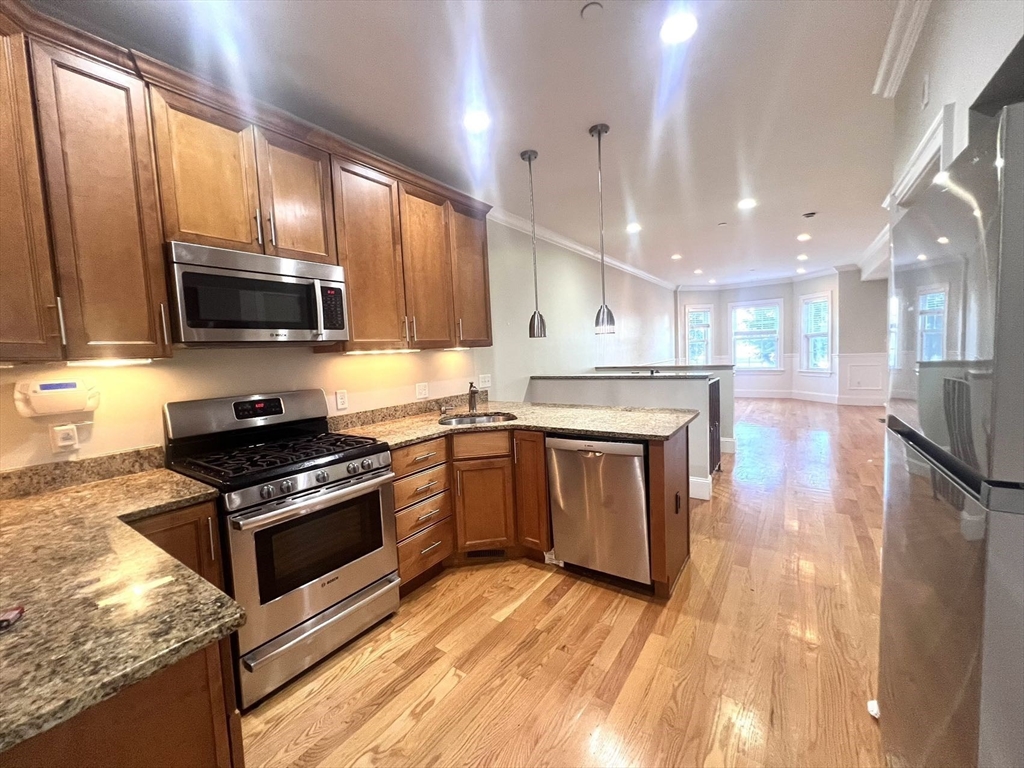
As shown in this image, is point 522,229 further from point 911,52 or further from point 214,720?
point 214,720

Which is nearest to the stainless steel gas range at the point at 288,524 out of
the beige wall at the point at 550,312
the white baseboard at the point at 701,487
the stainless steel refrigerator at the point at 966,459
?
the beige wall at the point at 550,312

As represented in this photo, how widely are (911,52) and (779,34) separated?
0.58m

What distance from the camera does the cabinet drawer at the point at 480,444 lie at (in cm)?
256

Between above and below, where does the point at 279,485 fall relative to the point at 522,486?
above

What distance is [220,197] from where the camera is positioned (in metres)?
1.82

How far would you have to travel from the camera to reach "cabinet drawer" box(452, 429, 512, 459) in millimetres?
2557

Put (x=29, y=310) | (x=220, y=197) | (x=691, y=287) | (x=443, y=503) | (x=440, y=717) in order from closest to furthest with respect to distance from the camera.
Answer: (x=29, y=310) < (x=440, y=717) < (x=220, y=197) < (x=443, y=503) < (x=691, y=287)

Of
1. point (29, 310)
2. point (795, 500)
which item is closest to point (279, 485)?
point (29, 310)

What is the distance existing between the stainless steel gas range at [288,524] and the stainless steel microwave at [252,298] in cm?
42

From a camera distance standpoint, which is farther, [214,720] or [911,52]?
[911,52]

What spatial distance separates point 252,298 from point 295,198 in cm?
57

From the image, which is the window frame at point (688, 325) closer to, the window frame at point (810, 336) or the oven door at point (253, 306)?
the window frame at point (810, 336)

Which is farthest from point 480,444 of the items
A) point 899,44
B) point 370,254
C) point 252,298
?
point 899,44

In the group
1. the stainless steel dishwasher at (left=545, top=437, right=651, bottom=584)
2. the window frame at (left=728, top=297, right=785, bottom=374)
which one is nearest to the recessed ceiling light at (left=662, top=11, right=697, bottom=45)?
the stainless steel dishwasher at (left=545, top=437, right=651, bottom=584)
